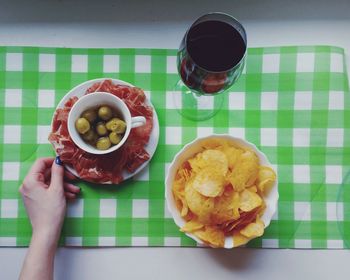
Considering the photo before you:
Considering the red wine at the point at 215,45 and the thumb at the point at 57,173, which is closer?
the red wine at the point at 215,45

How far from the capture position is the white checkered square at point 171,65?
3.04 feet

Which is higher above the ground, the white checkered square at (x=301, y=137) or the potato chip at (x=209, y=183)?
the white checkered square at (x=301, y=137)

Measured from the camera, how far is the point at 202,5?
3.06 ft

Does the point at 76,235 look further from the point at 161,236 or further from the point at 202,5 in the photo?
the point at 202,5

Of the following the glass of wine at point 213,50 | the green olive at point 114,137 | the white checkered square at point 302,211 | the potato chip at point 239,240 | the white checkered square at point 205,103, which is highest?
the glass of wine at point 213,50

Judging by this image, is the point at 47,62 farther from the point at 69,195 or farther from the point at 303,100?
the point at 303,100

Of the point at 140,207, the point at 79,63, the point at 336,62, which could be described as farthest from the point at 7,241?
the point at 336,62

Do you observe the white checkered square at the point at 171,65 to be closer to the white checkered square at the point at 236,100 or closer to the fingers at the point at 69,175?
the white checkered square at the point at 236,100

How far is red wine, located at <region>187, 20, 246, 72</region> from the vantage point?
747 mm

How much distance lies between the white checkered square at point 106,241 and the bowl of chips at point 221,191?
14 cm

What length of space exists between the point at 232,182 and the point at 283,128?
0.59 feet

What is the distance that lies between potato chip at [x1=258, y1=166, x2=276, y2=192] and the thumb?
1.22 feet

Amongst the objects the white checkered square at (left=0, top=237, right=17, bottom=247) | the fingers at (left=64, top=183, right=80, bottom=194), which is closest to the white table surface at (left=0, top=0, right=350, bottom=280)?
the white checkered square at (left=0, top=237, right=17, bottom=247)

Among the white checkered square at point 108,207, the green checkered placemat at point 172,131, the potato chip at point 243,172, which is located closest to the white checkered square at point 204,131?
the green checkered placemat at point 172,131
